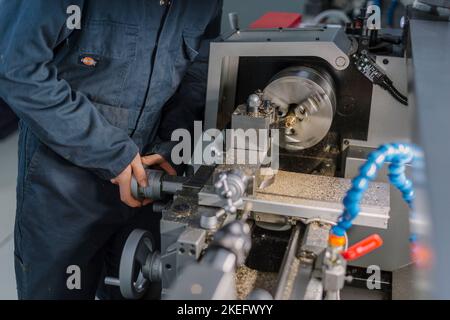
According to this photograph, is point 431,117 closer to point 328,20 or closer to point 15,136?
point 328,20

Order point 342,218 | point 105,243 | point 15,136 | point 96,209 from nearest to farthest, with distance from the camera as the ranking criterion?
point 342,218 → point 96,209 → point 105,243 → point 15,136

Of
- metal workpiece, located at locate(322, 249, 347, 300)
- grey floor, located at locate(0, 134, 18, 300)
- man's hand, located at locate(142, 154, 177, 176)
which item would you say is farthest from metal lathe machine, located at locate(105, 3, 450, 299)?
grey floor, located at locate(0, 134, 18, 300)

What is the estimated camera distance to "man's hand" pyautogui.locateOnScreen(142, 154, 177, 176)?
1380mm

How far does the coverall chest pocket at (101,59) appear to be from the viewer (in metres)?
1.26

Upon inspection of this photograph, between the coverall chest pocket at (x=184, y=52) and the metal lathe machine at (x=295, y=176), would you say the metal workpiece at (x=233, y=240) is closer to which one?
the metal lathe machine at (x=295, y=176)

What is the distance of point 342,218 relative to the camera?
2.62 feet

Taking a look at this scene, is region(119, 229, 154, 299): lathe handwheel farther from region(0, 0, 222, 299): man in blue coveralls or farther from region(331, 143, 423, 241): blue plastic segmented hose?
region(331, 143, 423, 241): blue plastic segmented hose

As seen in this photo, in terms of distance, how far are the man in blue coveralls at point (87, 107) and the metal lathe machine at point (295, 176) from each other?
0.16 meters

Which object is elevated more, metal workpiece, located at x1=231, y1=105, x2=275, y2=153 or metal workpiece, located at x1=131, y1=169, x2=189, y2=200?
metal workpiece, located at x1=231, y1=105, x2=275, y2=153

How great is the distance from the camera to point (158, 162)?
1.42 meters

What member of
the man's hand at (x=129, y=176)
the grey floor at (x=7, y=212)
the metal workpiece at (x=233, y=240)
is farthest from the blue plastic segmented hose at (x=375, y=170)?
the grey floor at (x=7, y=212)

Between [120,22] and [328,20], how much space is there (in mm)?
1934

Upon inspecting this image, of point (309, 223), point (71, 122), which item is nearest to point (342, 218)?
point (309, 223)

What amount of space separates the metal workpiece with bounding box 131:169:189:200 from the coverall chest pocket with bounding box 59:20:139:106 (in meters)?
0.23
